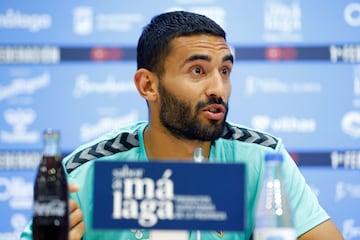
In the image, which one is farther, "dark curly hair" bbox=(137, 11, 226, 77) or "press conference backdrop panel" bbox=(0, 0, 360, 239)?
"press conference backdrop panel" bbox=(0, 0, 360, 239)

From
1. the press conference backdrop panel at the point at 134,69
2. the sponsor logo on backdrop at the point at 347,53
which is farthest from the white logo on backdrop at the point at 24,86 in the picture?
the sponsor logo on backdrop at the point at 347,53

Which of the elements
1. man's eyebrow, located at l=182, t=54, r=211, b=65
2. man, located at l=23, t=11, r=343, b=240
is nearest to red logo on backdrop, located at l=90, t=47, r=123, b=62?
man, located at l=23, t=11, r=343, b=240

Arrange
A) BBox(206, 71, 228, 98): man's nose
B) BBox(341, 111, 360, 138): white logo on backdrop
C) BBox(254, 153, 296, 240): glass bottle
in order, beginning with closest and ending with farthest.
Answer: BBox(254, 153, 296, 240): glass bottle < BBox(206, 71, 228, 98): man's nose < BBox(341, 111, 360, 138): white logo on backdrop

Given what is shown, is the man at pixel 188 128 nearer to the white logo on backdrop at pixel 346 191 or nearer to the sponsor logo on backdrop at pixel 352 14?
the white logo on backdrop at pixel 346 191

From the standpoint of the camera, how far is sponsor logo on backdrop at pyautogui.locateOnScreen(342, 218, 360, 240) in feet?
11.2

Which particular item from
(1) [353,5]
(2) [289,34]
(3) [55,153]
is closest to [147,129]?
(3) [55,153]

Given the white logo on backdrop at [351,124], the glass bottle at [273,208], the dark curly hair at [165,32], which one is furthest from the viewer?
the white logo on backdrop at [351,124]

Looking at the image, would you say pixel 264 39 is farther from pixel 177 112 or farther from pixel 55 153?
pixel 55 153

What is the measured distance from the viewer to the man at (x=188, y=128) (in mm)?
1967

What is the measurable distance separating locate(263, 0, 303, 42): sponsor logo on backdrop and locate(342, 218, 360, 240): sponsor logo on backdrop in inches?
34.7

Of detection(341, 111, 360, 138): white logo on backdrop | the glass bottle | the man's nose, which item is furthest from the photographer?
detection(341, 111, 360, 138): white logo on backdrop

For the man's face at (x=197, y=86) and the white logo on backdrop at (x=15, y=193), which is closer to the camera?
the man's face at (x=197, y=86)

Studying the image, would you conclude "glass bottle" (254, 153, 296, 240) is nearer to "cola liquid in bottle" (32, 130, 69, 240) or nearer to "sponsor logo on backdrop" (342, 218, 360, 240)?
"cola liquid in bottle" (32, 130, 69, 240)

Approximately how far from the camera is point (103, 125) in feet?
11.3
